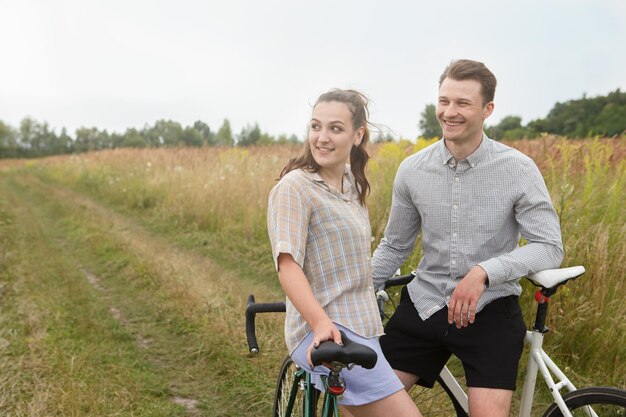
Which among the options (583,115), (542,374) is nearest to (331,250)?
(542,374)

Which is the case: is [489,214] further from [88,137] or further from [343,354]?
[88,137]

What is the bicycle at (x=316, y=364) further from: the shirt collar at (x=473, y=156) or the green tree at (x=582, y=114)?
the green tree at (x=582, y=114)

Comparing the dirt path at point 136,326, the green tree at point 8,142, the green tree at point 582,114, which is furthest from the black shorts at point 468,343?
the green tree at point 8,142

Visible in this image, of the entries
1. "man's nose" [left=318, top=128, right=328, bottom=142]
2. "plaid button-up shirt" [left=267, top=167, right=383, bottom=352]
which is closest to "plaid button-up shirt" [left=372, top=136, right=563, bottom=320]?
"plaid button-up shirt" [left=267, top=167, right=383, bottom=352]

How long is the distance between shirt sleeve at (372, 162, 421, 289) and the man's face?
0.31 metres

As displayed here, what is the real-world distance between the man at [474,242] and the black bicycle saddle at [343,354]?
21.3 inches

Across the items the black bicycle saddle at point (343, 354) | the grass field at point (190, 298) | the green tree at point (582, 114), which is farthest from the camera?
the green tree at point (582, 114)

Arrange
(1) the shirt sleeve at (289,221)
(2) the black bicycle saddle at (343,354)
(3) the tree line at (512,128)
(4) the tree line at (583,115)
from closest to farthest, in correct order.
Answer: (2) the black bicycle saddle at (343,354)
(1) the shirt sleeve at (289,221)
(3) the tree line at (512,128)
(4) the tree line at (583,115)

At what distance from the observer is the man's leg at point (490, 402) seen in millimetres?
2039

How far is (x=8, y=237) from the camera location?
8250 mm

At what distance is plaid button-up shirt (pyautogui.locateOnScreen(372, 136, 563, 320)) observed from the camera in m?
1.99

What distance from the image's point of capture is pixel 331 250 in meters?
1.81

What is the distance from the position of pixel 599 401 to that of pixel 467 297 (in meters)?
0.56

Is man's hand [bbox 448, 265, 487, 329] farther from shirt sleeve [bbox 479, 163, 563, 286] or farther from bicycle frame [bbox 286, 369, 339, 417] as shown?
bicycle frame [bbox 286, 369, 339, 417]
